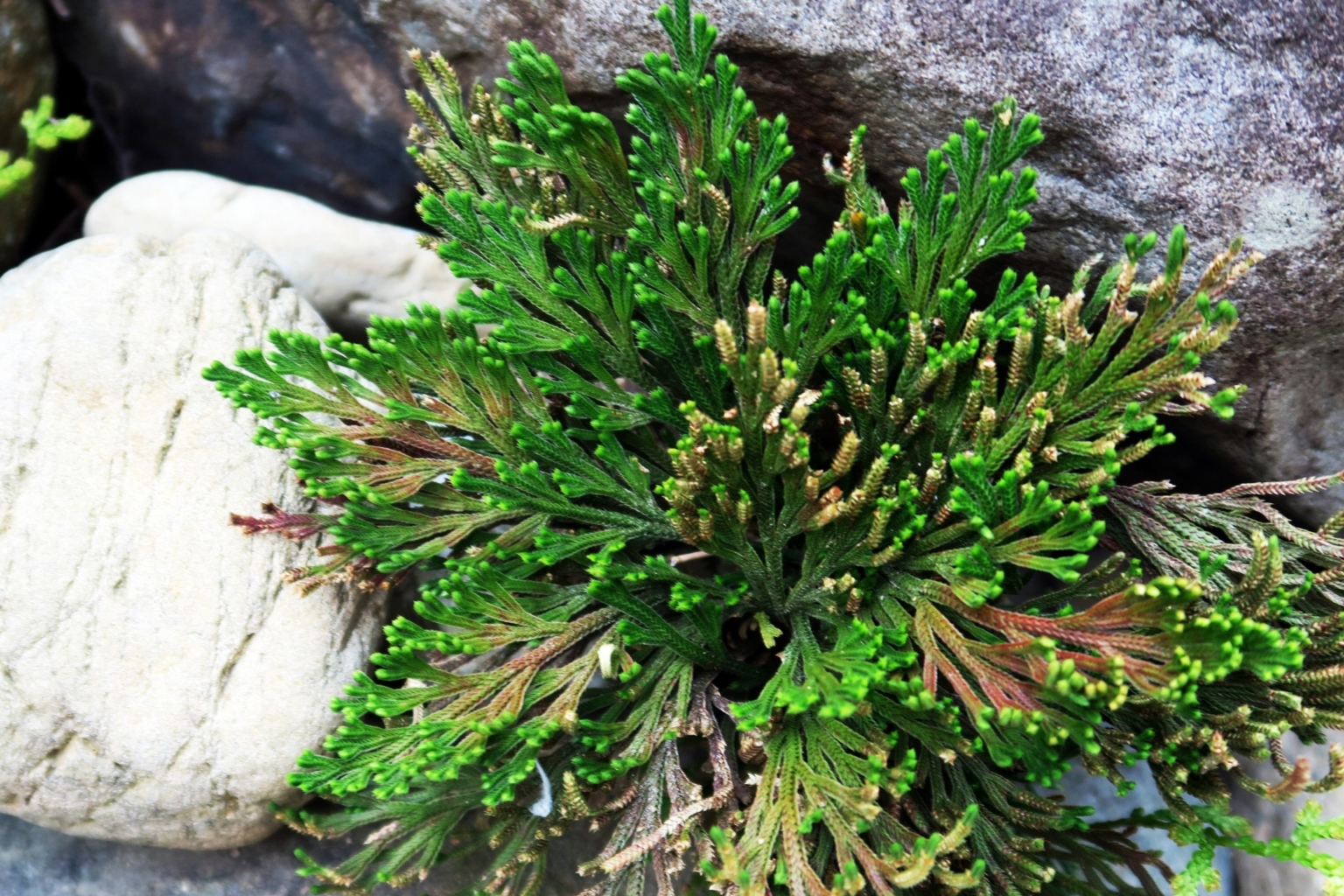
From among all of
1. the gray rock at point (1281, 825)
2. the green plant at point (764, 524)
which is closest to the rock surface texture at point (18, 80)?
the green plant at point (764, 524)

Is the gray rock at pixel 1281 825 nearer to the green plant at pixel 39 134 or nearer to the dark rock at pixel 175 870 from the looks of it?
the dark rock at pixel 175 870

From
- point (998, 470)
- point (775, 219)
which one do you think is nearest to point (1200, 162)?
point (998, 470)

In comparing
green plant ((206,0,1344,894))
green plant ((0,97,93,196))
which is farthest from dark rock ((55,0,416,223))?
green plant ((206,0,1344,894))

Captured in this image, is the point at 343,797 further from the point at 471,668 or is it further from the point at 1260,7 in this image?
the point at 1260,7

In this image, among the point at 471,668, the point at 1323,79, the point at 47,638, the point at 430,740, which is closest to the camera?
the point at 430,740

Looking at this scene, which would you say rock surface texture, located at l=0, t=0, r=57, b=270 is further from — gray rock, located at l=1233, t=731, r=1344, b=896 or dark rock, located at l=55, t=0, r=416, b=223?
gray rock, located at l=1233, t=731, r=1344, b=896

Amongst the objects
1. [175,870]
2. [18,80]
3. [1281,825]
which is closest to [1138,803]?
[1281,825]

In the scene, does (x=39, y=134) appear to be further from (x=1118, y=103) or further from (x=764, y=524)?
(x=1118, y=103)
